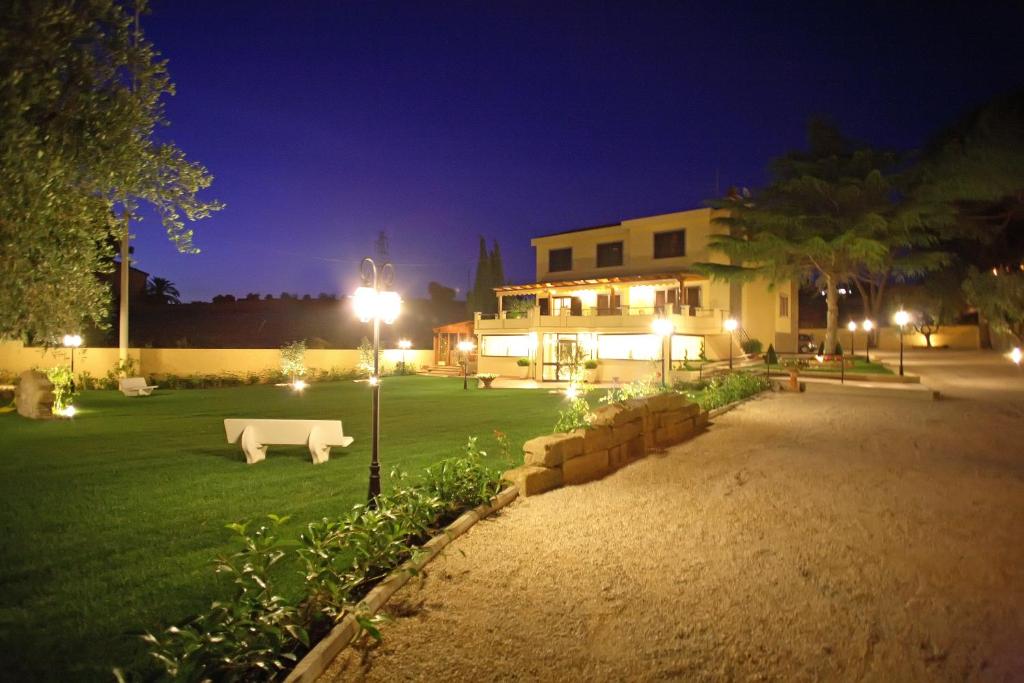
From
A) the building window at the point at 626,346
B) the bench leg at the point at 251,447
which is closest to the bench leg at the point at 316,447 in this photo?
the bench leg at the point at 251,447

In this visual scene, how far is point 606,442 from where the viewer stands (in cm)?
873

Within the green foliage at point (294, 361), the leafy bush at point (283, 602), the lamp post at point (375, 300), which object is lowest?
the leafy bush at point (283, 602)

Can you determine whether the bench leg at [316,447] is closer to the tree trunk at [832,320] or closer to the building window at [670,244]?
the tree trunk at [832,320]

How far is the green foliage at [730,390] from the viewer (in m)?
15.1

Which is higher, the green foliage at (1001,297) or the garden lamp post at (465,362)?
the green foliage at (1001,297)

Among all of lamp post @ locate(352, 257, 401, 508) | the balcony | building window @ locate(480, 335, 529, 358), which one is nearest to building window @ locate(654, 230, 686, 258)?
the balcony

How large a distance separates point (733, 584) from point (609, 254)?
102 feet

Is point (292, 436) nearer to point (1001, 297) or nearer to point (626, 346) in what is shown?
point (1001, 297)

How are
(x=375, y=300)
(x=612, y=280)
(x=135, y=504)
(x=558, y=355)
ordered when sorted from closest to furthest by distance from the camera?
(x=135, y=504), (x=375, y=300), (x=558, y=355), (x=612, y=280)

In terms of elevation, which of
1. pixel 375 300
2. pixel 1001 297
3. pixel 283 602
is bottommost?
pixel 283 602

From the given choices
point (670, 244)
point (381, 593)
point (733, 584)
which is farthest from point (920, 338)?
point (381, 593)

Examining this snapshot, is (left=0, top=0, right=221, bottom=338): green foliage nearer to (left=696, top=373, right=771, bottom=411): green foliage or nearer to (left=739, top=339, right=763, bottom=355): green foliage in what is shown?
(left=696, top=373, right=771, bottom=411): green foliage

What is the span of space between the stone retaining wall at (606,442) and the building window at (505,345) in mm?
20687

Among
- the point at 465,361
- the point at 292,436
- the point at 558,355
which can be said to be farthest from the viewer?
the point at 558,355
